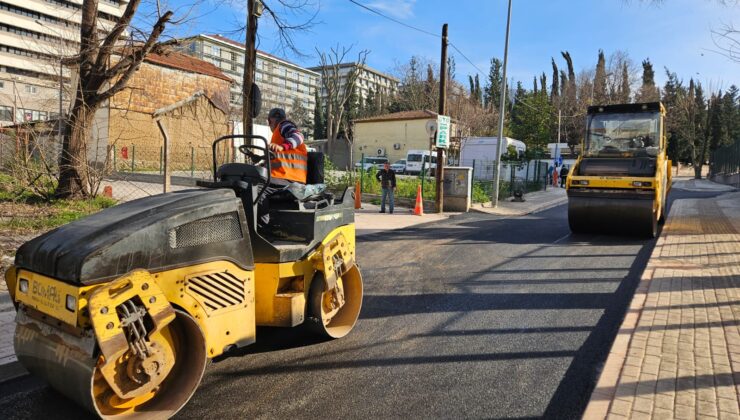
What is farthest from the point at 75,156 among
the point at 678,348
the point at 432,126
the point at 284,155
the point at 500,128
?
the point at 500,128

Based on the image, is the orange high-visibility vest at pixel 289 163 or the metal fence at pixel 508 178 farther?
the metal fence at pixel 508 178

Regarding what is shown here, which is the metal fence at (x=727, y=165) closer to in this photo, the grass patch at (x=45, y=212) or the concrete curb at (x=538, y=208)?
the concrete curb at (x=538, y=208)

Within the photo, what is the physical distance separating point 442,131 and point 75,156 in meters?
10.3

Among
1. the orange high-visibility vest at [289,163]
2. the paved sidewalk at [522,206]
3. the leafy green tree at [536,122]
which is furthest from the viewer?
the leafy green tree at [536,122]

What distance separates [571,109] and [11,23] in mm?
69419

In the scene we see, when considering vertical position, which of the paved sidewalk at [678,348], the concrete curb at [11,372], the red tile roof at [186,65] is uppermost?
the red tile roof at [186,65]

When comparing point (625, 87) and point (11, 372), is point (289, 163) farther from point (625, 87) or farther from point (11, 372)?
point (625, 87)

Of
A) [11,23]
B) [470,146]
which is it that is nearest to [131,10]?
[470,146]

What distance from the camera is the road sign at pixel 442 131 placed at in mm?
15836

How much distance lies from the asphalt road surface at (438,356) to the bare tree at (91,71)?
6.55m

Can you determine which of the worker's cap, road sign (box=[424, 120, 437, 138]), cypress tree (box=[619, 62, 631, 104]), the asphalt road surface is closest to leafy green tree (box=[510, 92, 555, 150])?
cypress tree (box=[619, 62, 631, 104])

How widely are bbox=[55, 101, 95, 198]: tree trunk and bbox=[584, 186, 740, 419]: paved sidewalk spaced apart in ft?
32.5

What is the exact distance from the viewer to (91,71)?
10.1m

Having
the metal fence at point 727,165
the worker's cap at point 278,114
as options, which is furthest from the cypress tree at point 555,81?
the worker's cap at point 278,114
